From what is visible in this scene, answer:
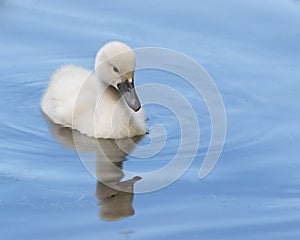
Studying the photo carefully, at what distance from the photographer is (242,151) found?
19.9 feet

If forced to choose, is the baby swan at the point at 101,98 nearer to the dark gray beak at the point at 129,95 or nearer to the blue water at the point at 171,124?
the dark gray beak at the point at 129,95

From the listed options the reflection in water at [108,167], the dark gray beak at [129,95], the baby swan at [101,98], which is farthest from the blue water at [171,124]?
the dark gray beak at [129,95]

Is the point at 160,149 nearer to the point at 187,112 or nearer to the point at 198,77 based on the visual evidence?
the point at 187,112

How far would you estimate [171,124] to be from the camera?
6.52m

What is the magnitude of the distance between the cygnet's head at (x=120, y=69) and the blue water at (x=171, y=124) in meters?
0.38

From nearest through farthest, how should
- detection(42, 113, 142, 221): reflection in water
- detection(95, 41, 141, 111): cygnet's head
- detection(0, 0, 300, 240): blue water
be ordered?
1. detection(0, 0, 300, 240): blue water
2. detection(42, 113, 142, 221): reflection in water
3. detection(95, 41, 141, 111): cygnet's head

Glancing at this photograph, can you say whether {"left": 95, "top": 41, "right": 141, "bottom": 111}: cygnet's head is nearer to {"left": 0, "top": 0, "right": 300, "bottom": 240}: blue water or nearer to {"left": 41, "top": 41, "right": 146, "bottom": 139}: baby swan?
{"left": 41, "top": 41, "right": 146, "bottom": 139}: baby swan

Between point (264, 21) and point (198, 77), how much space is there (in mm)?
1175

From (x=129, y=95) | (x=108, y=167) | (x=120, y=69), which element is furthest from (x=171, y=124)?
(x=108, y=167)

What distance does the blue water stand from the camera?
5.21m

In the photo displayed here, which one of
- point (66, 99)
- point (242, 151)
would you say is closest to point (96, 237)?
point (242, 151)

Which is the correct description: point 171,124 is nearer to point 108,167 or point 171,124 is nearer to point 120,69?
point 120,69

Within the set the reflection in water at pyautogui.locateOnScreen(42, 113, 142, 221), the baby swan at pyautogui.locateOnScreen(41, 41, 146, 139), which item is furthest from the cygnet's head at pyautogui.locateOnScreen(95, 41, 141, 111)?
the reflection in water at pyautogui.locateOnScreen(42, 113, 142, 221)

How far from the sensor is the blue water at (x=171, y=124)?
5.21 m
